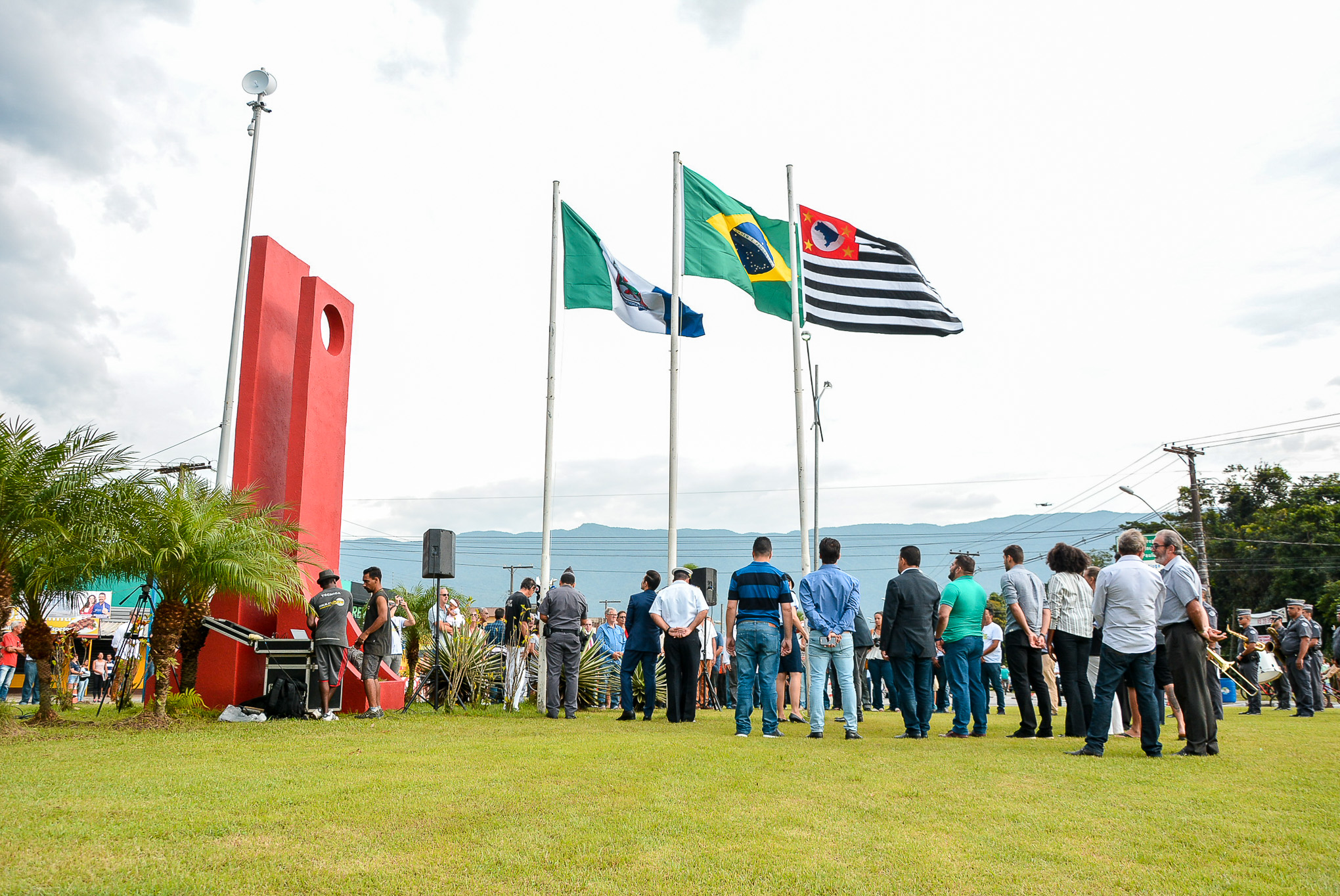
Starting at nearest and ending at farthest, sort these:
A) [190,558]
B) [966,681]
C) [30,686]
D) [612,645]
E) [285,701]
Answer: [966,681] < [190,558] < [285,701] < [612,645] < [30,686]

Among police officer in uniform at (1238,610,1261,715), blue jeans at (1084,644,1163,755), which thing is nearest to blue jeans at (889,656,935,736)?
blue jeans at (1084,644,1163,755)

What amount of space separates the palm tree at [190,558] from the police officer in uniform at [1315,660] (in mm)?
14824

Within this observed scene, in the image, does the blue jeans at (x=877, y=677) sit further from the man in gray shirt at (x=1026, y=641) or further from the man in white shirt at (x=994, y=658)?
the man in gray shirt at (x=1026, y=641)

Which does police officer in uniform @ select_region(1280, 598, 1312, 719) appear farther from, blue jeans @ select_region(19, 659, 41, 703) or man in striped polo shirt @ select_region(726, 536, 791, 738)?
blue jeans @ select_region(19, 659, 41, 703)

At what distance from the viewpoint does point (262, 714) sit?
1091 cm

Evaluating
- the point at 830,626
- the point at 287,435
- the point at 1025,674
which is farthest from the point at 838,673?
the point at 287,435

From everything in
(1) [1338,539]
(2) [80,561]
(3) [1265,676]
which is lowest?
(3) [1265,676]

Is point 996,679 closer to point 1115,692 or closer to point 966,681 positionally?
point 966,681

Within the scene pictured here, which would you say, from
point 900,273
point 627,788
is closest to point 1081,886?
point 627,788

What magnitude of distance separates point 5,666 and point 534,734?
1268cm

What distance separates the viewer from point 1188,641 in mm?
7699

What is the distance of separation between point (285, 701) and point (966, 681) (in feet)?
25.5

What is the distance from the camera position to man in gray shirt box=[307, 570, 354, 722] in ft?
36.9

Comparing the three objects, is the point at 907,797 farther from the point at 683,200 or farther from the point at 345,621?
the point at 683,200
